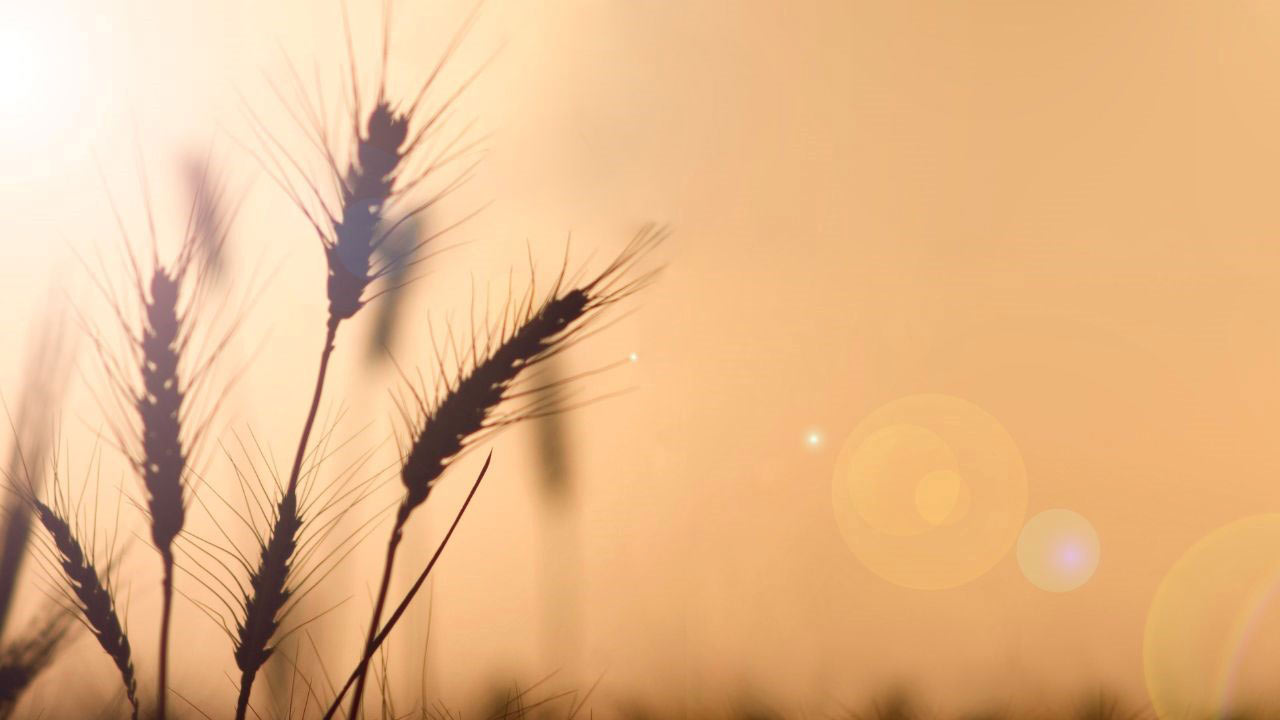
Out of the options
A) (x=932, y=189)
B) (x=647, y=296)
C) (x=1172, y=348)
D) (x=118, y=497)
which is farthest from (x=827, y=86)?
(x=118, y=497)

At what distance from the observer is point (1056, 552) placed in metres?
0.87

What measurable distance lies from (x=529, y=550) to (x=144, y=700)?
0.48 m

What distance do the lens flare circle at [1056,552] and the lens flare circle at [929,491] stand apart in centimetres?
2

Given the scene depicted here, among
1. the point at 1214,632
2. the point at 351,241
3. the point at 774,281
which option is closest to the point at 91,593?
the point at 351,241

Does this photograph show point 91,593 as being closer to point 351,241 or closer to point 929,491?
point 351,241

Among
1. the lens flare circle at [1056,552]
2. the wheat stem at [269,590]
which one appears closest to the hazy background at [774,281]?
the lens flare circle at [1056,552]

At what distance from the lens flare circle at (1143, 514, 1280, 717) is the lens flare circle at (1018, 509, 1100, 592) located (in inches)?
3.9

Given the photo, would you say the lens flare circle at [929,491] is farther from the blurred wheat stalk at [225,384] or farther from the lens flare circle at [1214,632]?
the blurred wheat stalk at [225,384]

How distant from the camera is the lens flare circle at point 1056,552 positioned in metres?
0.87

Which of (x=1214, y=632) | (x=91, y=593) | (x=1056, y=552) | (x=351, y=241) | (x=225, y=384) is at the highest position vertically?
(x=351, y=241)

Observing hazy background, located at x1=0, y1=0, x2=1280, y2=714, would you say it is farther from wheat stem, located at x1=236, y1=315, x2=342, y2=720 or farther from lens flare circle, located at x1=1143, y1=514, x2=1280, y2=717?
wheat stem, located at x1=236, y1=315, x2=342, y2=720

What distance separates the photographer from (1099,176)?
0.90m

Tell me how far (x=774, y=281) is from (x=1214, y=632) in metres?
0.67

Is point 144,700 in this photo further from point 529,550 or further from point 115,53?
point 115,53
